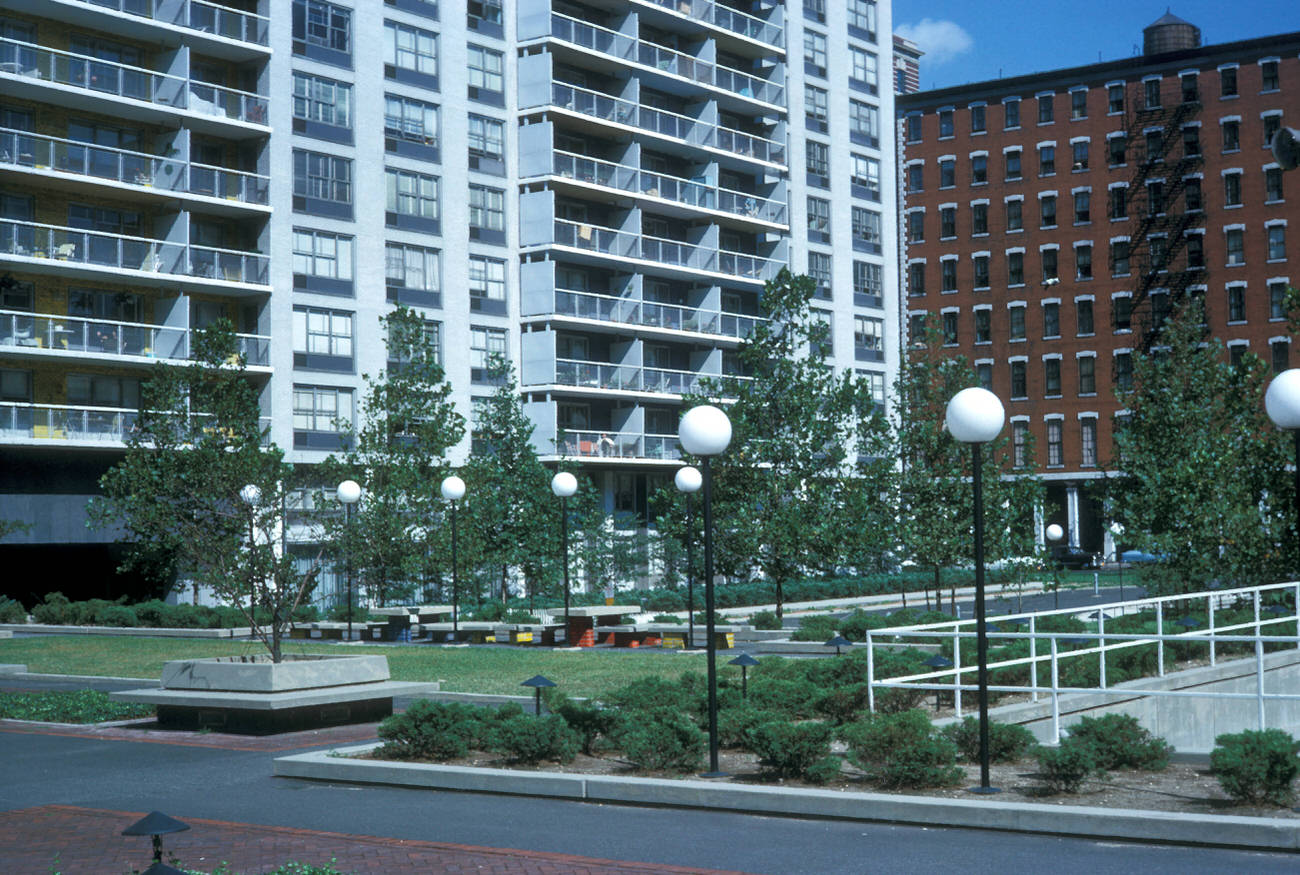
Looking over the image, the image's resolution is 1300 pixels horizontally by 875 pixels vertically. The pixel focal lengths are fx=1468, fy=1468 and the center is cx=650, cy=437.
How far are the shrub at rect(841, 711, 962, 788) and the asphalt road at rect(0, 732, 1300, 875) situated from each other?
86cm

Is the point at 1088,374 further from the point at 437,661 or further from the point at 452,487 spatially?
the point at 437,661

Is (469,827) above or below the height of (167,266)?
below

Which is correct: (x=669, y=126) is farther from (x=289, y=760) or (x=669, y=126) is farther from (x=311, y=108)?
(x=289, y=760)

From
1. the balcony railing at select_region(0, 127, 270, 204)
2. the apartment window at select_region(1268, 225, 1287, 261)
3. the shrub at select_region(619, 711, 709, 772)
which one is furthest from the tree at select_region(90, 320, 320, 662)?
the apartment window at select_region(1268, 225, 1287, 261)

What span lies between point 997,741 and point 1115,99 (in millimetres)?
76900

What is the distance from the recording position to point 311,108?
48.6 meters

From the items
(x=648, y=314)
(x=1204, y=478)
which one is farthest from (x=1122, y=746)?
(x=648, y=314)

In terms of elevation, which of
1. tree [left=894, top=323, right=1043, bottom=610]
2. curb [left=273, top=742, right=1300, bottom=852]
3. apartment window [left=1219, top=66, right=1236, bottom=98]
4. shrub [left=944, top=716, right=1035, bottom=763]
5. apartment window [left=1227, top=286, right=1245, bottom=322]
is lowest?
curb [left=273, top=742, right=1300, bottom=852]

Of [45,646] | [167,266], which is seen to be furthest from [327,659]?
[167,266]

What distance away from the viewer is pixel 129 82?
44.2m

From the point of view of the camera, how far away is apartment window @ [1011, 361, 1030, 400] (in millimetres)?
85750

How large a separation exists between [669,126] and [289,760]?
162 feet

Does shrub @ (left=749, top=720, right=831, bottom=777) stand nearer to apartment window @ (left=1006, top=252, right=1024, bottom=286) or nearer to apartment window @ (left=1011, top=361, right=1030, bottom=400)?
apartment window @ (left=1011, top=361, right=1030, bottom=400)

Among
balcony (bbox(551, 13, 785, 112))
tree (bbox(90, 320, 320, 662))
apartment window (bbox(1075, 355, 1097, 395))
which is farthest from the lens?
apartment window (bbox(1075, 355, 1097, 395))
